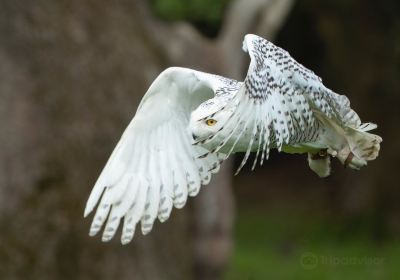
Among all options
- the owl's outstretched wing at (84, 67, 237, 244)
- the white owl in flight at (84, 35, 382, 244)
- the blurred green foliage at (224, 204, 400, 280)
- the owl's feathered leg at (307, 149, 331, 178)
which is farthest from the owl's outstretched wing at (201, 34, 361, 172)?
the blurred green foliage at (224, 204, 400, 280)

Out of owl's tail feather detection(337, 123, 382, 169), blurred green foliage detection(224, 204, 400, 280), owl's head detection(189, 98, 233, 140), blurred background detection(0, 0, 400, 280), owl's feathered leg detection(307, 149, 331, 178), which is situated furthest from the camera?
blurred green foliage detection(224, 204, 400, 280)

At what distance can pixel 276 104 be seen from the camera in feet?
18.1

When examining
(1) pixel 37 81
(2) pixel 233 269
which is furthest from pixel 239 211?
(1) pixel 37 81

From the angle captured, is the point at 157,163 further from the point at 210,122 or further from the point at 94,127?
the point at 94,127

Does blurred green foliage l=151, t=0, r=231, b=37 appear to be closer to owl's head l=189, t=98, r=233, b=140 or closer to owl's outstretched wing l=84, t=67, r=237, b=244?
owl's outstretched wing l=84, t=67, r=237, b=244

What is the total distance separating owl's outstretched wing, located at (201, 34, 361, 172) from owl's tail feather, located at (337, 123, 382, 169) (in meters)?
0.06

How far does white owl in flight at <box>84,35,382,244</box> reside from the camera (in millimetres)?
5457

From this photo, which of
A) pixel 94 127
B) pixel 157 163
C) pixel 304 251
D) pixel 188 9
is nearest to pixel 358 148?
pixel 157 163

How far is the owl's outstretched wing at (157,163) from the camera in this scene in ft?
20.3

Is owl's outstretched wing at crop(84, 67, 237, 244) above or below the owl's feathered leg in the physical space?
below

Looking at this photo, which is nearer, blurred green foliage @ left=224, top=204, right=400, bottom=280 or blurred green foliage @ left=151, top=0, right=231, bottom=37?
blurred green foliage @ left=151, top=0, right=231, bottom=37

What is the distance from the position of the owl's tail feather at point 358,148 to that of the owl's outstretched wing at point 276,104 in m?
0.06

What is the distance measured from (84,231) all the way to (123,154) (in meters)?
3.66

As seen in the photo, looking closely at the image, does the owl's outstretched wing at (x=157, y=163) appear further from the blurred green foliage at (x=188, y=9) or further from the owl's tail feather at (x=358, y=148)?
the blurred green foliage at (x=188, y=9)
